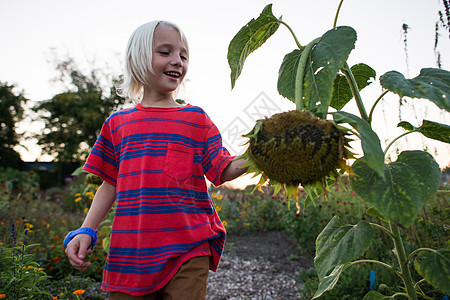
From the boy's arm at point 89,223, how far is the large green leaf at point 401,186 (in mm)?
1075

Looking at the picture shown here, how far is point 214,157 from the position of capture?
143 centimetres

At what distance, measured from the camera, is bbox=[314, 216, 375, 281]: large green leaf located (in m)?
1.01

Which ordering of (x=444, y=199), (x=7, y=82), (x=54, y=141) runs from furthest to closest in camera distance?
(x=54, y=141) < (x=7, y=82) < (x=444, y=199)

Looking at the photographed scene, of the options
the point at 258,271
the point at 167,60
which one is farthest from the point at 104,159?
the point at 258,271

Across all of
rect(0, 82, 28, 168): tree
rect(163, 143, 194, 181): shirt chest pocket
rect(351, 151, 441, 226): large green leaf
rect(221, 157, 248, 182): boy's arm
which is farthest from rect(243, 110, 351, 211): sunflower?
rect(0, 82, 28, 168): tree

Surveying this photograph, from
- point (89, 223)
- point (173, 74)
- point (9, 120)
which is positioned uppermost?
point (9, 120)

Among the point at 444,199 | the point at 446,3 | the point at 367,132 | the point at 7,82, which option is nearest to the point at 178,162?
the point at 367,132

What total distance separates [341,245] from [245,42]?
69cm

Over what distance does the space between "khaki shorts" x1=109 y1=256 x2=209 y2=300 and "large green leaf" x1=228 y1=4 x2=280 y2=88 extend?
719 mm

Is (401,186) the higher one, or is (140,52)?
(140,52)

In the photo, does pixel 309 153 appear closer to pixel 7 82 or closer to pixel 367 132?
pixel 367 132

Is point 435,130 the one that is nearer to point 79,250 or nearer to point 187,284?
point 187,284

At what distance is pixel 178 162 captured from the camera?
1.48 meters

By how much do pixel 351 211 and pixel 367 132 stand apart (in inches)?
154
